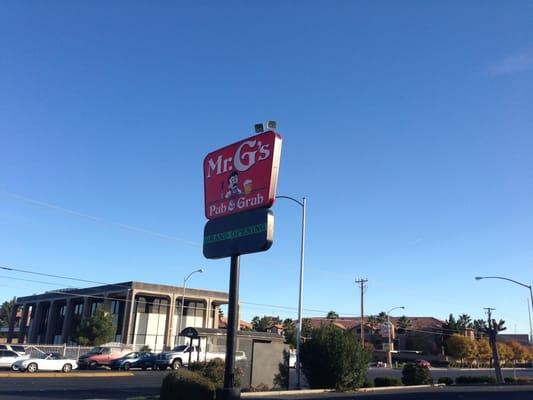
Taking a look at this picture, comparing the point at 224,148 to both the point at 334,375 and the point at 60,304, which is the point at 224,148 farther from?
the point at 60,304

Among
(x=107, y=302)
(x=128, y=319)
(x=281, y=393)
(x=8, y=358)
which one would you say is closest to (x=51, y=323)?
(x=107, y=302)

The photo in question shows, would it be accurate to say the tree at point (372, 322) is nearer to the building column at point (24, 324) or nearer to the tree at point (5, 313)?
the building column at point (24, 324)

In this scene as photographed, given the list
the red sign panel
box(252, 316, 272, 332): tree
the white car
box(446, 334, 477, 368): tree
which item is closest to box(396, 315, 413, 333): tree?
box(446, 334, 477, 368): tree

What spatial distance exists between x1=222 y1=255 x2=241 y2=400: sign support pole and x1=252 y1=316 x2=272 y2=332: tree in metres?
87.1

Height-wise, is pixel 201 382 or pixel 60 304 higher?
pixel 60 304

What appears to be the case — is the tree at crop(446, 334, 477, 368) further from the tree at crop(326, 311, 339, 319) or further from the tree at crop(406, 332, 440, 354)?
the tree at crop(326, 311, 339, 319)

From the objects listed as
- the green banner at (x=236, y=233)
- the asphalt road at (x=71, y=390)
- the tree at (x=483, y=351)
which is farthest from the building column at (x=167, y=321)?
the green banner at (x=236, y=233)

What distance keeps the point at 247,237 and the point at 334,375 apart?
52.2 feet

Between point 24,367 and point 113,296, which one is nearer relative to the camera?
point 24,367

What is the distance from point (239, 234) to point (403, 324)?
10452cm

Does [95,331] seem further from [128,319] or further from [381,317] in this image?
Answer: [381,317]

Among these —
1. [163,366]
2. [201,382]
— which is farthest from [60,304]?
[201,382]

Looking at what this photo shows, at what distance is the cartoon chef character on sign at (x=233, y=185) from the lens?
13.6m

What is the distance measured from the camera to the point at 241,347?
25.5 m
